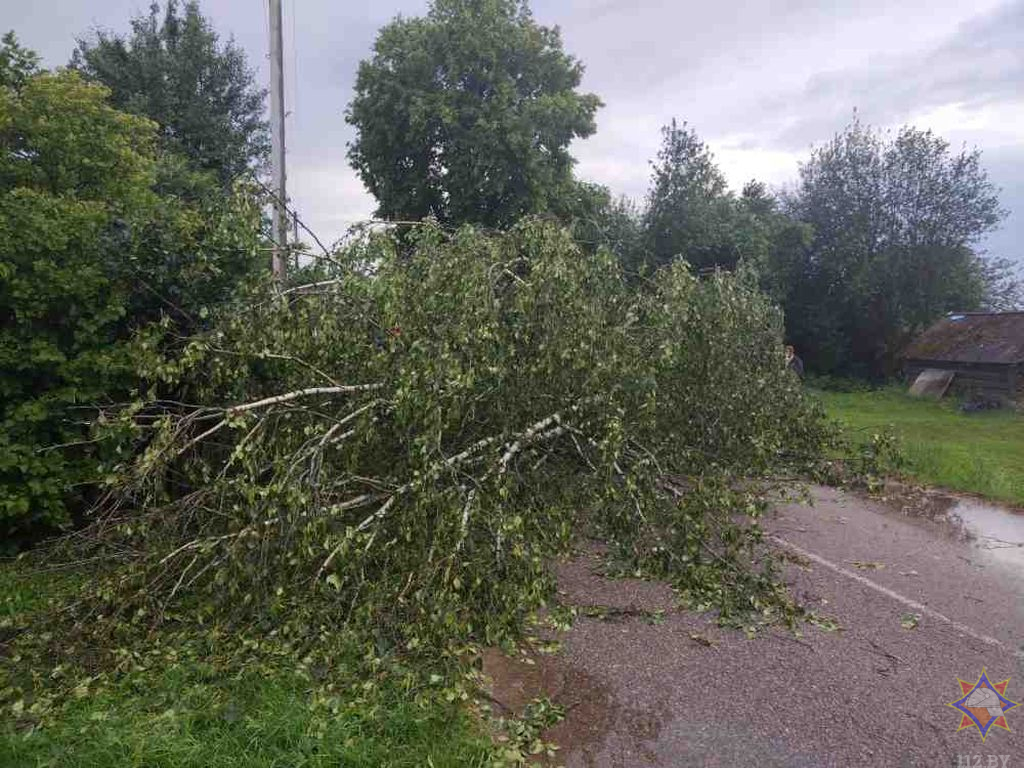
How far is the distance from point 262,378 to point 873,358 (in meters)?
20.1

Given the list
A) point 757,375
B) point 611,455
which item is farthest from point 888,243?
point 611,455

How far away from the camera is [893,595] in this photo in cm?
471

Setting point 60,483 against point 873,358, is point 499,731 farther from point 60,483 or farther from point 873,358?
point 873,358

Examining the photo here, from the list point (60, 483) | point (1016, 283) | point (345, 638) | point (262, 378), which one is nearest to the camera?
point (345, 638)

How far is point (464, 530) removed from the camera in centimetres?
391

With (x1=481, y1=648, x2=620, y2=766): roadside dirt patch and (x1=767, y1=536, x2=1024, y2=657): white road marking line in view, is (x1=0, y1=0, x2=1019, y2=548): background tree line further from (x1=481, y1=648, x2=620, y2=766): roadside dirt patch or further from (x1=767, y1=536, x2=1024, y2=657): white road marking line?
(x1=481, y1=648, x2=620, y2=766): roadside dirt patch

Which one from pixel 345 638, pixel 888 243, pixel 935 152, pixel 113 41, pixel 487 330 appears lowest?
pixel 345 638

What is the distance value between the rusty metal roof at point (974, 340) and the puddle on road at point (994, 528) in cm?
972

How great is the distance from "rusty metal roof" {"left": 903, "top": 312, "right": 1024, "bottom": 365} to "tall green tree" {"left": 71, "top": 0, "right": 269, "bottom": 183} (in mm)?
18815

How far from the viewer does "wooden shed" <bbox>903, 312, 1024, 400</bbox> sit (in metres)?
15.3

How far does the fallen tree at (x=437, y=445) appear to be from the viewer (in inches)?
154

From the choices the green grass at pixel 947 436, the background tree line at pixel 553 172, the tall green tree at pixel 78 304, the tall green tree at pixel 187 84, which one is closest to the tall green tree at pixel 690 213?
the background tree line at pixel 553 172

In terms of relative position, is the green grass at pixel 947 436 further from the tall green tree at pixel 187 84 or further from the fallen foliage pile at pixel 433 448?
the tall green tree at pixel 187 84

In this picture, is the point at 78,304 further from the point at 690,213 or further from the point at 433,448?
the point at 690,213
